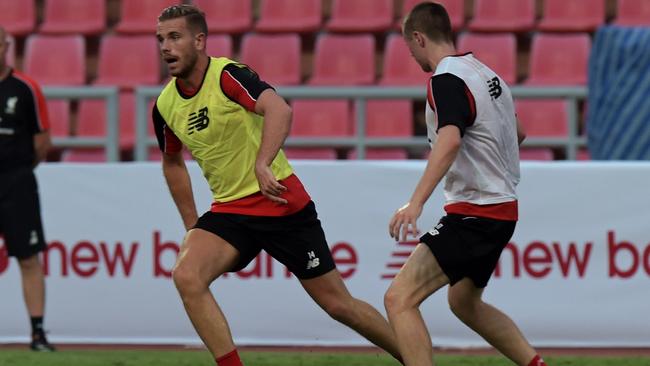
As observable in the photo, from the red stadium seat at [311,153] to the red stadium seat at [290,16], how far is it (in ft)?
7.80

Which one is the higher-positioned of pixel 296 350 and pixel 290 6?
pixel 290 6

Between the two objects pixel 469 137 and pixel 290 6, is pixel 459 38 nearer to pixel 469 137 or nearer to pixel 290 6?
pixel 290 6

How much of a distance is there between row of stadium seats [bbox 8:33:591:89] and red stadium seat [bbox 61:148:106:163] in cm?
128

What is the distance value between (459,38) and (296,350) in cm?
483

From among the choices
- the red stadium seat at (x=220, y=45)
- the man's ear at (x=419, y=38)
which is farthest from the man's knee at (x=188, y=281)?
the red stadium seat at (x=220, y=45)

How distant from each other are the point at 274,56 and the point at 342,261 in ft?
14.8

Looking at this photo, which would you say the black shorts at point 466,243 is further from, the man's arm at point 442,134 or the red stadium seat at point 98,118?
the red stadium seat at point 98,118

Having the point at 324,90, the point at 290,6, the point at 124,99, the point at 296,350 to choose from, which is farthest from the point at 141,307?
the point at 290,6

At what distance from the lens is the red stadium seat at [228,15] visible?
12.7 m

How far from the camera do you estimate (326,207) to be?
826 centimetres

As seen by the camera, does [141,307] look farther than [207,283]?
Yes

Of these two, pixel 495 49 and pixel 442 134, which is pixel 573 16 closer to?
pixel 495 49

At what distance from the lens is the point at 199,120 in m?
5.92

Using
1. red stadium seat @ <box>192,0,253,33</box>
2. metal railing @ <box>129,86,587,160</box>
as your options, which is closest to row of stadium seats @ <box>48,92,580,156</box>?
red stadium seat @ <box>192,0,253,33</box>
